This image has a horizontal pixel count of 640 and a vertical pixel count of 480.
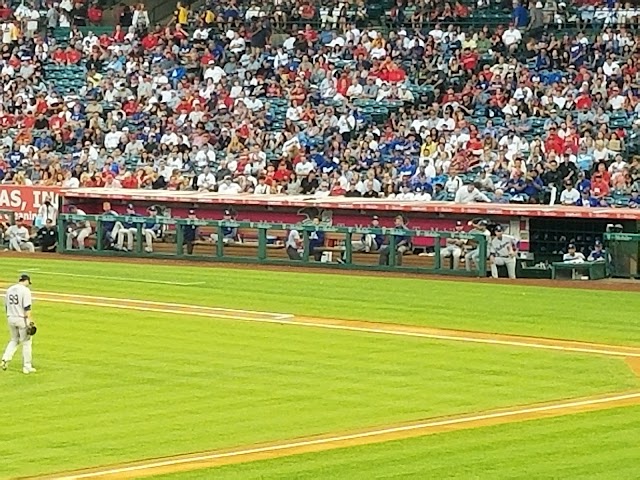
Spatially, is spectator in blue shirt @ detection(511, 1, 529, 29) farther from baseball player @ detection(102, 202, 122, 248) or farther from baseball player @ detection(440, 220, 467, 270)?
baseball player @ detection(102, 202, 122, 248)

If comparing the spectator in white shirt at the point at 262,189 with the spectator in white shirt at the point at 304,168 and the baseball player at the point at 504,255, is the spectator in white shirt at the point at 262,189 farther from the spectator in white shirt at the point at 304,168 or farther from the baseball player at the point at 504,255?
the baseball player at the point at 504,255

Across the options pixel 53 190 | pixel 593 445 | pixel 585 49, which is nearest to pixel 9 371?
pixel 593 445

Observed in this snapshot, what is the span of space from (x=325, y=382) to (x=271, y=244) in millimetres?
14965

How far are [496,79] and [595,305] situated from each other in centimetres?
1076

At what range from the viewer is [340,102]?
39.4 m

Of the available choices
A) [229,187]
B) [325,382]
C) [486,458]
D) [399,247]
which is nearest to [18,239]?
[229,187]

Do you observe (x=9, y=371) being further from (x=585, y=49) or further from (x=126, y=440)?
(x=585, y=49)

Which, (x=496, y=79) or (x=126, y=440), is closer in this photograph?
(x=126, y=440)

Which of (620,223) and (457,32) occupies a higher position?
(457,32)

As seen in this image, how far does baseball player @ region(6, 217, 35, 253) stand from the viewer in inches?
1489

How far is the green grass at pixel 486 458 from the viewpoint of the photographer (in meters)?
14.5

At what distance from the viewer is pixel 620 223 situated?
3117 centimetres

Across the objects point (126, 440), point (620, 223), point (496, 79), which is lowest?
point (126, 440)

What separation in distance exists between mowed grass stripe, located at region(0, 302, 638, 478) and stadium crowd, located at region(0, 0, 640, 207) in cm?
1064
